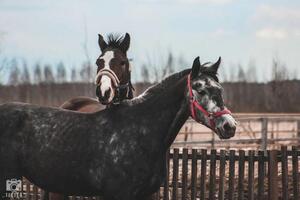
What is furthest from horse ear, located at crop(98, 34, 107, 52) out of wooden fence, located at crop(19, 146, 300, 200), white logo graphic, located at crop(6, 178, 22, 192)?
wooden fence, located at crop(19, 146, 300, 200)

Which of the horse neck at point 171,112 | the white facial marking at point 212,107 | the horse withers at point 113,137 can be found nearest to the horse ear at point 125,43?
the horse withers at point 113,137

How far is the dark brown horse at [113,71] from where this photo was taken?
5.86 metres

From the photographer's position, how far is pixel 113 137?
17.7ft

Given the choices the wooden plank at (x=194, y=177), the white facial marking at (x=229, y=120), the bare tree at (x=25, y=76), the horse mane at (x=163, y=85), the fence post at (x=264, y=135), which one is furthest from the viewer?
the bare tree at (x=25, y=76)

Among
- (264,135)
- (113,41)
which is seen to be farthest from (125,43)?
(264,135)

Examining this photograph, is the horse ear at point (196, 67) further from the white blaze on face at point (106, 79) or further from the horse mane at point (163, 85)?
the white blaze on face at point (106, 79)

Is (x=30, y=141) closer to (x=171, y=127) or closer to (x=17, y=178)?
(x=17, y=178)

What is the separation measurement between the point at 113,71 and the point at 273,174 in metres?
3.07

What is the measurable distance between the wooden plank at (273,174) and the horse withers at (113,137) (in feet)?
9.16

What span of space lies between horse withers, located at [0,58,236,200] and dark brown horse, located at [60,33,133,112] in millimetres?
293

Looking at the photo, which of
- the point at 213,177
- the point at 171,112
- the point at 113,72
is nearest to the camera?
the point at 171,112

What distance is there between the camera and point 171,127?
5.51m

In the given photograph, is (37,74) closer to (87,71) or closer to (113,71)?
(87,71)

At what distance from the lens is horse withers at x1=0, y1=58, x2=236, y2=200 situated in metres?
5.25
